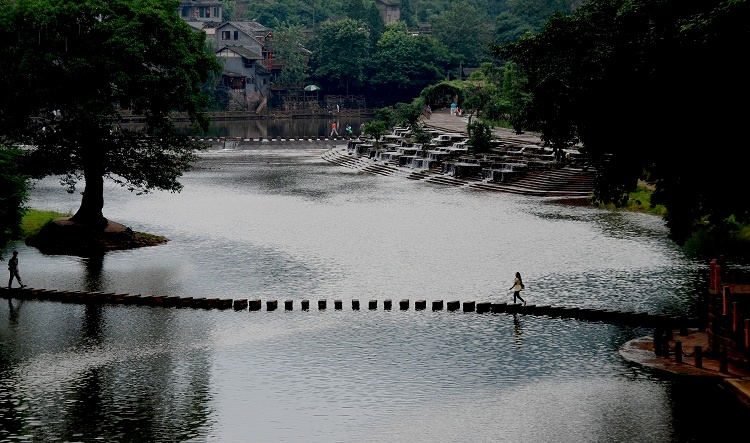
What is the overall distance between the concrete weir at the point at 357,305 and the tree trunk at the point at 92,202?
1374cm

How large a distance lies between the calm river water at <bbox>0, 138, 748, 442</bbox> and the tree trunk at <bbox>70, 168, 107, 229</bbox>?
372 centimetres

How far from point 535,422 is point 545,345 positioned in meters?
8.70

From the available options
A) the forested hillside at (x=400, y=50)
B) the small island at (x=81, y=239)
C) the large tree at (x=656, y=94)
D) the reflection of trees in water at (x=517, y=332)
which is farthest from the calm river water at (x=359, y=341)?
the forested hillside at (x=400, y=50)

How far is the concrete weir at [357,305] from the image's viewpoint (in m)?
42.3

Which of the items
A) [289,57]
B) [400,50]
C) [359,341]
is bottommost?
[359,341]

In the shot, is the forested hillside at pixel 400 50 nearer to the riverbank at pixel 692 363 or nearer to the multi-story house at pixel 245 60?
the multi-story house at pixel 245 60

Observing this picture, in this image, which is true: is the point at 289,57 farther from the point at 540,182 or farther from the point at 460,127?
the point at 540,182

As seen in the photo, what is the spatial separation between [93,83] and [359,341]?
88.3 feet

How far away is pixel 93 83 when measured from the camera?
59500 mm

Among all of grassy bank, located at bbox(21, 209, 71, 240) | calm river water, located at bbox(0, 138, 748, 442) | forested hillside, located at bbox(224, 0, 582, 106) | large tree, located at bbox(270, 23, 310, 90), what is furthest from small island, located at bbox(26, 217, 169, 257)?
large tree, located at bbox(270, 23, 310, 90)

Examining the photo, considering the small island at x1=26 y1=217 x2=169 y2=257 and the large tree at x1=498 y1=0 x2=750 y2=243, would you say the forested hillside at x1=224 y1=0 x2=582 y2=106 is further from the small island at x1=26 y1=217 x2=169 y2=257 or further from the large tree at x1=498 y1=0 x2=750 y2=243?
the large tree at x1=498 y1=0 x2=750 y2=243

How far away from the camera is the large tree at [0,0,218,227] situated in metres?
58.7

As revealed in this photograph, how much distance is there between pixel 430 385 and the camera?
34.3 metres

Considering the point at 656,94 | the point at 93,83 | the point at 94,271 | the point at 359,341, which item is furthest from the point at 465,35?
the point at 359,341
